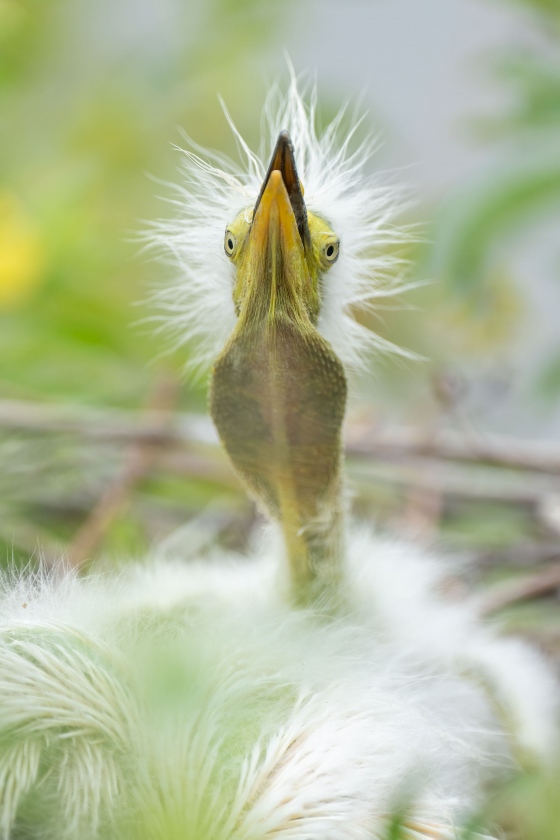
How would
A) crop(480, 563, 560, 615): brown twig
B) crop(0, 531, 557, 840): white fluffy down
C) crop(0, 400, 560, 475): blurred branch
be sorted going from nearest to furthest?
crop(0, 531, 557, 840): white fluffy down, crop(480, 563, 560, 615): brown twig, crop(0, 400, 560, 475): blurred branch

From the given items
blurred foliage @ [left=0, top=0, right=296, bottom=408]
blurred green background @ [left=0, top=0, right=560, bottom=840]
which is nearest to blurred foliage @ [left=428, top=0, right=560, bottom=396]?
blurred green background @ [left=0, top=0, right=560, bottom=840]

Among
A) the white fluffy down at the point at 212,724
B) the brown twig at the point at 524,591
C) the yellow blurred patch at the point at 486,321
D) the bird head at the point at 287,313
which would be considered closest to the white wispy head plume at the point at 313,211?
the bird head at the point at 287,313

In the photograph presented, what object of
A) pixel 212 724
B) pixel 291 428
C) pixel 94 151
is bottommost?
pixel 212 724

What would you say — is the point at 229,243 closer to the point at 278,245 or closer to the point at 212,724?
the point at 278,245

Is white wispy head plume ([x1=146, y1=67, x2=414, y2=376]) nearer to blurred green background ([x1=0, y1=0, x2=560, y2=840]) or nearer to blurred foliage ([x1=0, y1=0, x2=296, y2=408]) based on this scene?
blurred green background ([x1=0, y1=0, x2=560, y2=840])

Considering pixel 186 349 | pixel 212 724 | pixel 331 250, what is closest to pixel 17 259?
pixel 186 349

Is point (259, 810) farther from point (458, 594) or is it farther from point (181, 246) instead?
point (458, 594)
